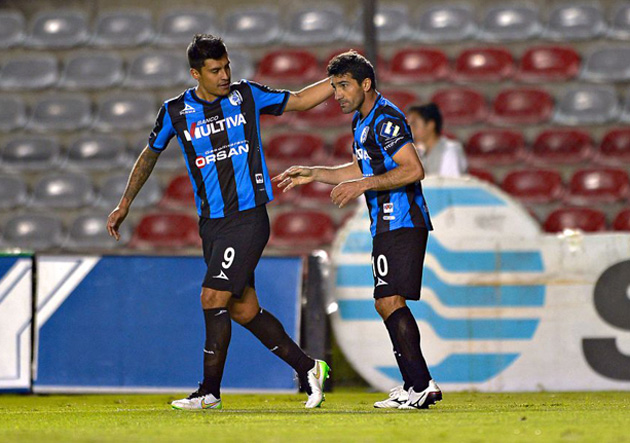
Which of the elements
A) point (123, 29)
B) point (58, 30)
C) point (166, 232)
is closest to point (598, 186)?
point (166, 232)

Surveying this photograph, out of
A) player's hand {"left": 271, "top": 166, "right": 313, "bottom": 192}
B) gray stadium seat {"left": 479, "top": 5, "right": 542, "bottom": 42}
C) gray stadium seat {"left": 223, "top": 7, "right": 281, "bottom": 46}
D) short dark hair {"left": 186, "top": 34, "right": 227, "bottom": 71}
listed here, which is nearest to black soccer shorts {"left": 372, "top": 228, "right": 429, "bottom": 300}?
player's hand {"left": 271, "top": 166, "right": 313, "bottom": 192}

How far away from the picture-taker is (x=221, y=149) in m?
5.37

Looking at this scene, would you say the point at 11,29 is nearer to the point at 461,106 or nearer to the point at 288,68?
the point at 288,68

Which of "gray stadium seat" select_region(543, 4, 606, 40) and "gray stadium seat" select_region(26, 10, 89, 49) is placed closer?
"gray stadium seat" select_region(543, 4, 606, 40)

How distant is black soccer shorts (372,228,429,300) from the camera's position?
5207 mm

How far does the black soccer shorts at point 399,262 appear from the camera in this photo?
205 inches

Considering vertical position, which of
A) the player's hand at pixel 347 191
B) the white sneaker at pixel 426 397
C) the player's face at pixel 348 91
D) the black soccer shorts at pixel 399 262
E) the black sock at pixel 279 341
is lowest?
the white sneaker at pixel 426 397

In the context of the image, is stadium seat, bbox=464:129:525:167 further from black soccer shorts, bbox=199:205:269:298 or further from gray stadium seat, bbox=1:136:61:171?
black soccer shorts, bbox=199:205:269:298

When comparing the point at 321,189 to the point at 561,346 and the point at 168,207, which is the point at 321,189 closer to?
the point at 168,207

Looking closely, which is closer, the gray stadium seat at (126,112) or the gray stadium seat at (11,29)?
the gray stadium seat at (126,112)

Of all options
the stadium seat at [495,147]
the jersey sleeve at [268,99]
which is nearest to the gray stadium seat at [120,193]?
the stadium seat at [495,147]

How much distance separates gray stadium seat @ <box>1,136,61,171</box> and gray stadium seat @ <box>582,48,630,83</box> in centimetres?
538

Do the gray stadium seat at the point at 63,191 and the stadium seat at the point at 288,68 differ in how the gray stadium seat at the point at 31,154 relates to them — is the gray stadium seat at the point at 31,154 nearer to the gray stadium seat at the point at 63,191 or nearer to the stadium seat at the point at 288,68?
the gray stadium seat at the point at 63,191

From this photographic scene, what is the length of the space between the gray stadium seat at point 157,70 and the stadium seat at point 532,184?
360 centimetres
